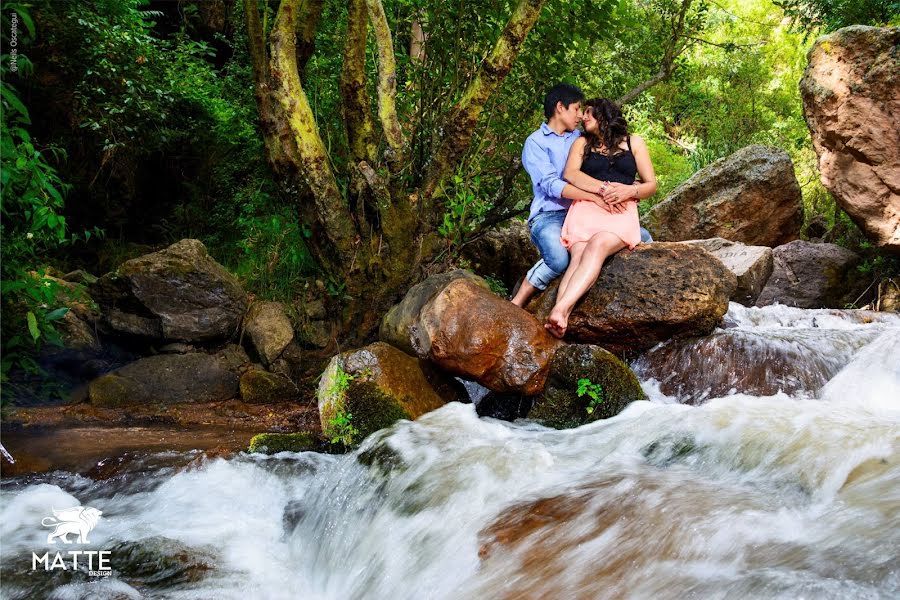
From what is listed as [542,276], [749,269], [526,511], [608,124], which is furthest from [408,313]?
[749,269]

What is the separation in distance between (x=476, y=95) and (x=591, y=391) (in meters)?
2.80

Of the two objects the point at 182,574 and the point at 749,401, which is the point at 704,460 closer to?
the point at 749,401

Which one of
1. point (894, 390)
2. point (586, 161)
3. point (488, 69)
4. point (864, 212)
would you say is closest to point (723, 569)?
point (894, 390)

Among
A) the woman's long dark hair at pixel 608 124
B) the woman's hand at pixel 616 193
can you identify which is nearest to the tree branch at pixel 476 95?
the woman's long dark hair at pixel 608 124

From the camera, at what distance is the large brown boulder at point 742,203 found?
10.6m

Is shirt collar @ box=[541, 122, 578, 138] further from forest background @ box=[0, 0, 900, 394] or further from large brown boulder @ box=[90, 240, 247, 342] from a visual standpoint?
large brown boulder @ box=[90, 240, 247, 342]

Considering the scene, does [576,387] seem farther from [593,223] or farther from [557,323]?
[593,223]

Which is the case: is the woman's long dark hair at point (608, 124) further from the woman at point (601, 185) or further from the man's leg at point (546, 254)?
the man's leg at point (546, 254)

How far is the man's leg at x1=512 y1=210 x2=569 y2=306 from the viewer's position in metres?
5.32

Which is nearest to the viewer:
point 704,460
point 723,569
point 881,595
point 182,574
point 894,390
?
point 881,595

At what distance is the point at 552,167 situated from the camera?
5359 mm

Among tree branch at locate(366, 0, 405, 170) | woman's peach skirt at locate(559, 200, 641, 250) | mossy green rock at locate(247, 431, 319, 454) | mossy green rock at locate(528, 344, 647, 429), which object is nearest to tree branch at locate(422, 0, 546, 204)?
tree branch at locate(366, 0, 405, 170)

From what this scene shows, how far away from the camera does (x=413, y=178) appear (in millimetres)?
6336

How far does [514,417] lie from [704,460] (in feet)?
5.41
